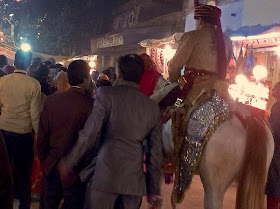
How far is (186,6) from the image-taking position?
1616 cm

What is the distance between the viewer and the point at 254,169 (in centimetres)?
379

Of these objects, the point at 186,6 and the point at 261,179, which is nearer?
the point at 261,179

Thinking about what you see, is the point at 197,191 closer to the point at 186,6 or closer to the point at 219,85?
the point at 219,85

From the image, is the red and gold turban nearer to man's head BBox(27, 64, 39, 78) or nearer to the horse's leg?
the horse's leg

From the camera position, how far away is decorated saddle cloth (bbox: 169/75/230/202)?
3.94m

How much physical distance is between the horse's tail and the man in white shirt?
2630mm

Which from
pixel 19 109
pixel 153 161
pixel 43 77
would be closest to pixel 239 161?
pixel 153 161

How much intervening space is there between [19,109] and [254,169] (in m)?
2.96

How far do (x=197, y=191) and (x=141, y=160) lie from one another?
447cm

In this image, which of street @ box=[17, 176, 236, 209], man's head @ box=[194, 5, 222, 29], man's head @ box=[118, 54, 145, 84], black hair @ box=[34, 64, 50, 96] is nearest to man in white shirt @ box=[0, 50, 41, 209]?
black hair @ box=[34, 64, 50, 96]

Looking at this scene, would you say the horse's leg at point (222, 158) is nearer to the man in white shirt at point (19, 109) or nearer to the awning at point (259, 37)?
the man in white shirt at point (19, 109)

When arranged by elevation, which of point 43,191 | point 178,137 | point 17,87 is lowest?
point 43,191

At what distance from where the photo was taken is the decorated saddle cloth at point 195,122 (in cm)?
394

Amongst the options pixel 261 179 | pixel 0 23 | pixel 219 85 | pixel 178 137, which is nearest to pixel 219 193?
pixel 261 179
